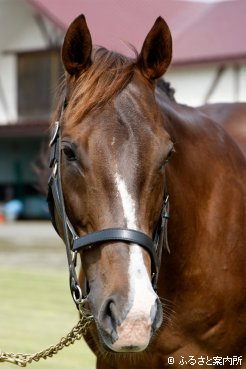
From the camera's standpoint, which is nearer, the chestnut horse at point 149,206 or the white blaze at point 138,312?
the white blaze at point 138,312

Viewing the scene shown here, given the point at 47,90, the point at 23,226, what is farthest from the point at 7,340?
the point at 47,90

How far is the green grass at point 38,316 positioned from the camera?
6340mm

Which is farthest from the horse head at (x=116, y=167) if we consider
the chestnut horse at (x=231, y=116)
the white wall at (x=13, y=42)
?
the white wall at (x=13, y=42)

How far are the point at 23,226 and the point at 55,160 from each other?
19.2 metres

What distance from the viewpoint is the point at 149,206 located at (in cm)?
304

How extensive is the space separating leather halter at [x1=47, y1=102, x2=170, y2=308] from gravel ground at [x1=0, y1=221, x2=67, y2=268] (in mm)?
9854

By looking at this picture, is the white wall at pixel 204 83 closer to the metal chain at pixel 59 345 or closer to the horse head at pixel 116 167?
the metal chain at pixel 59 345

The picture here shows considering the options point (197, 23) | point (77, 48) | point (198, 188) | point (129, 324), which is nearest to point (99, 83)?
point (77, 48)

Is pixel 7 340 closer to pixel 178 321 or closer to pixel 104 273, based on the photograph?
pixel 178 321

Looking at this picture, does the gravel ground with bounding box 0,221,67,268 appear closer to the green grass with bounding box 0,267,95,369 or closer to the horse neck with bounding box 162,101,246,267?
the green grass with bounding box 0,267,95,369

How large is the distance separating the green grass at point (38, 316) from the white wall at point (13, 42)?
1212 cm

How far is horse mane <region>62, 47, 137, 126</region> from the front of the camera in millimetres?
3129

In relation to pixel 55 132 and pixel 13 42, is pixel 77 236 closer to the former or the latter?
pixel 55 132

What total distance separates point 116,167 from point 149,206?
21cm
